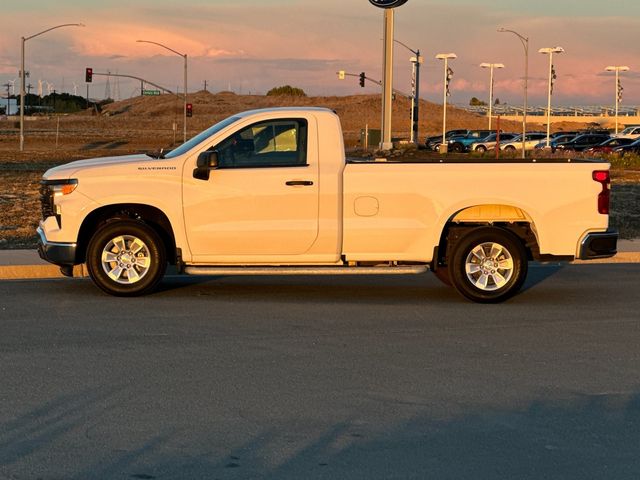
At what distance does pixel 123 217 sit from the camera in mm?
12883

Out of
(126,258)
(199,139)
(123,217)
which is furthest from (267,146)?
(126,258)

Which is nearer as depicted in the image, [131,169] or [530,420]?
[530,420]

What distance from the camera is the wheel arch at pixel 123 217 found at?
12875 millimetres

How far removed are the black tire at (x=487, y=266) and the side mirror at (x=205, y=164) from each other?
289 centimetres

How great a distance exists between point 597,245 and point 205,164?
15.0 ft

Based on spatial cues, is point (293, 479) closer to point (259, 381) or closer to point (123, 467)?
point (123, 467)

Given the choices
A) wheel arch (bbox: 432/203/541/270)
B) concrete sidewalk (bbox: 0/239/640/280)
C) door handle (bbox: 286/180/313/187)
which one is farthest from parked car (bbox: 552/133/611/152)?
door handle (bbox: 286/180/313/187)

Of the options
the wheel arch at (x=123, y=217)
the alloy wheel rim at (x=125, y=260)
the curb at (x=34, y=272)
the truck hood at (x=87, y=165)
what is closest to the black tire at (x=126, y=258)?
the alloy wheel rim at (x=125, y=260)

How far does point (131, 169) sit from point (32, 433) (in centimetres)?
615

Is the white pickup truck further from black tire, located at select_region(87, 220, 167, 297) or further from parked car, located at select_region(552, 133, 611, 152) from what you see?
parked car, located at select_region(552, 133, 611, 152)

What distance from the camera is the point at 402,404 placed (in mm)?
7848

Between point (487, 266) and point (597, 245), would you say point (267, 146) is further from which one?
point (597, 245)

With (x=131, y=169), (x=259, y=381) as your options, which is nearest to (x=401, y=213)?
(x=131, y=169)

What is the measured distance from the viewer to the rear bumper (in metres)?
13.0
